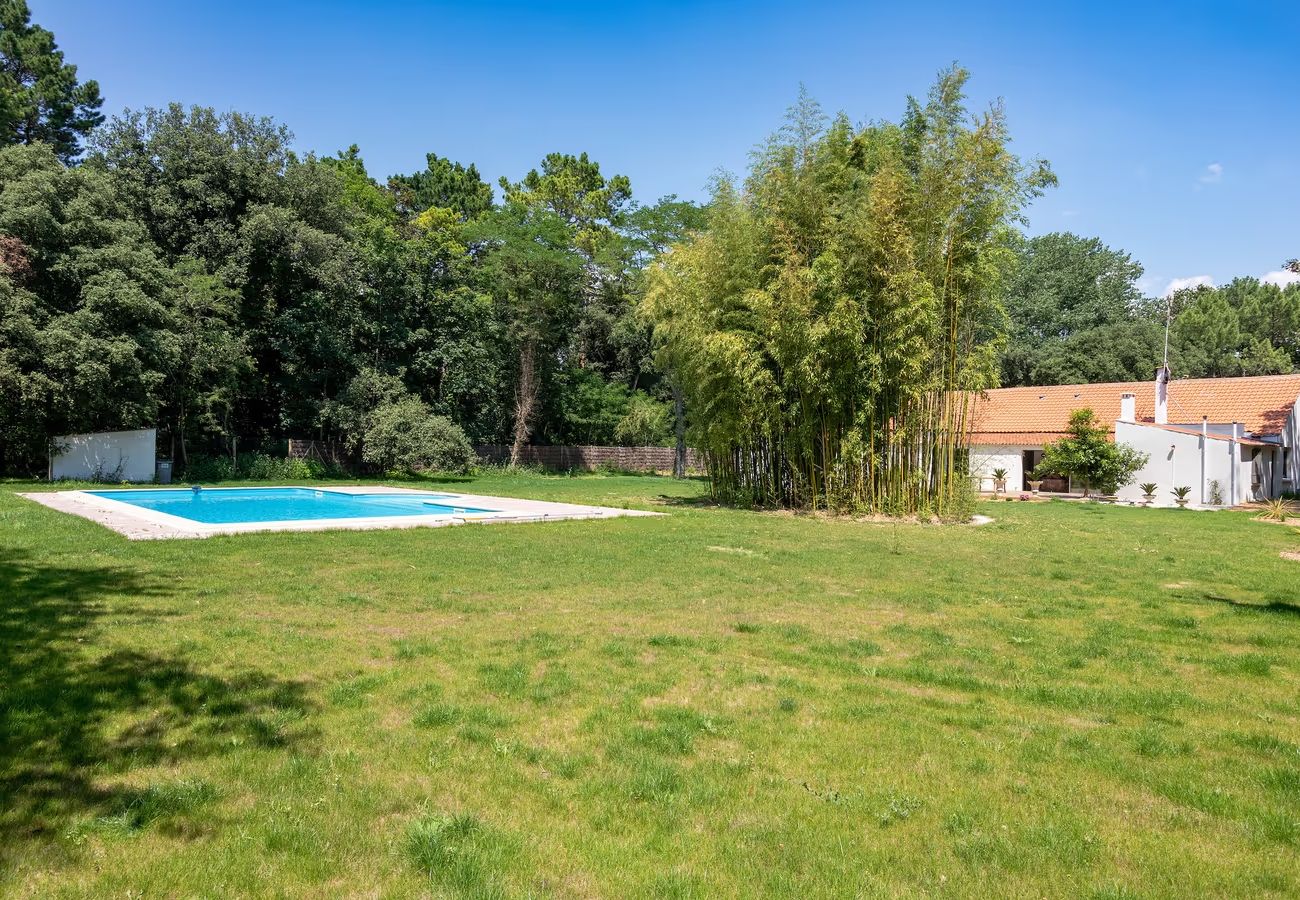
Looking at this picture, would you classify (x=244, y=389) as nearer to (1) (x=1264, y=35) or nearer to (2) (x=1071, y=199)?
(2) (x=1071, y=199)

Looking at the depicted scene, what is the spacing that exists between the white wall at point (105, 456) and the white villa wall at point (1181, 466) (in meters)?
27.8

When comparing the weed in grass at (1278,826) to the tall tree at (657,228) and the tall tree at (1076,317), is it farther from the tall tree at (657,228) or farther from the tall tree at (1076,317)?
the tall tree at (1076,317)

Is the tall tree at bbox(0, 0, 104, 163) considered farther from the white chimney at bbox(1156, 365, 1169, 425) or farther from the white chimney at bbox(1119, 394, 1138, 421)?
the white chimney at bbox(1156, 365, 1169, 425)

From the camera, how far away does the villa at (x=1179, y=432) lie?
21.3 metres

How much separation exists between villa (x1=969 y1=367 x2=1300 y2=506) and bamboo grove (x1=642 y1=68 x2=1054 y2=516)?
867 cm

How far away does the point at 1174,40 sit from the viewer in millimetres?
10508

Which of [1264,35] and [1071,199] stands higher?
[1264,35]

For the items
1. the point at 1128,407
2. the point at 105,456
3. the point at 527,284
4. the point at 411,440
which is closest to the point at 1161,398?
the point at 1128,407

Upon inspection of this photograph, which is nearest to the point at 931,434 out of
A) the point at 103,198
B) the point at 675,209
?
the point at 103,198

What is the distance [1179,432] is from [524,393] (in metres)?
23.6

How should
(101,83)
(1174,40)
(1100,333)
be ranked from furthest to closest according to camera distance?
(1100,333) → (101,83) → (1174,40)

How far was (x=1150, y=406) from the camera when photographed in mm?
26141

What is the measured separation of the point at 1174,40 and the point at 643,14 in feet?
25.9

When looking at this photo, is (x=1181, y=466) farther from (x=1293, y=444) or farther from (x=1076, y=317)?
(x=1076, y=317)
